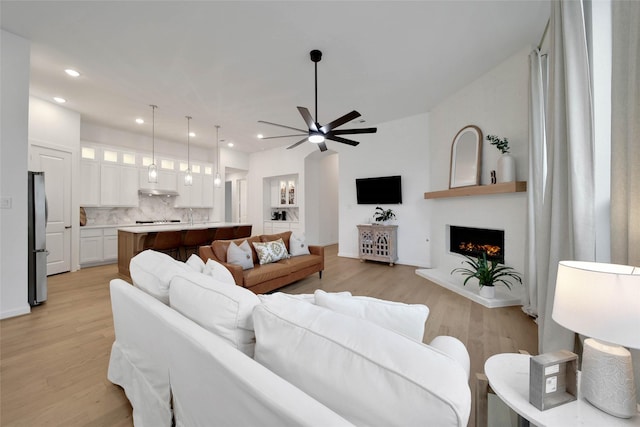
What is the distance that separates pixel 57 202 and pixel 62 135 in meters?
1.21

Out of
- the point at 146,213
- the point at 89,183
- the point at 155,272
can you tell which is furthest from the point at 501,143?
the point at 146,213

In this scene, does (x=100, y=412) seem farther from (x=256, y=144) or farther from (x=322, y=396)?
(x=256, y=144)

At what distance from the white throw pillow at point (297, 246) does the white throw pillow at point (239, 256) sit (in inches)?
33.9

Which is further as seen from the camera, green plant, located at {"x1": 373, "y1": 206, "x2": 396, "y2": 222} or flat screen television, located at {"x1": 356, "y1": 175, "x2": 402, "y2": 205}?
green plant, located at {"x1": 373, "y1": 206, "x2": 396, "y2": 222}

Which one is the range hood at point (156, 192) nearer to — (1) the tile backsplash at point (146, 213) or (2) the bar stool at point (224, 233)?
(1) the tile backsplash at point (146, 213)

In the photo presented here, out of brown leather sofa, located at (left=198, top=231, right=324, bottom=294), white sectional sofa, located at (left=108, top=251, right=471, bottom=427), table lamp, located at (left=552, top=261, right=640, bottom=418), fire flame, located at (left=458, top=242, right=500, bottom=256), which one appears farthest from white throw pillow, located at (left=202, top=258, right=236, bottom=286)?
fire flame, located at (left=458, top=242, right=500, bottom=256)

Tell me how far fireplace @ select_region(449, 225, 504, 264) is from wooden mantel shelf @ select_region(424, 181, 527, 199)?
0.60 metres

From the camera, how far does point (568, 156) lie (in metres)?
1.71

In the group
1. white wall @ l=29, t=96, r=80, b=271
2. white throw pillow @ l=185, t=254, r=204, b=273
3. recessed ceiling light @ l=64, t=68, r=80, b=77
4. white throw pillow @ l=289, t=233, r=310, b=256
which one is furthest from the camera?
white wall @ l=29, t=96, r=80, b=271

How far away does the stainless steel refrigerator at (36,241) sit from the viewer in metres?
3.10

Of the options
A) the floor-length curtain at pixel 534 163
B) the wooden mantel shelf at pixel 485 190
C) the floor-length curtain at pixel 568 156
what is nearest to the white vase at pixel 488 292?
the floor-length curtain at pixel 534 163

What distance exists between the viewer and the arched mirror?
386 centimetres

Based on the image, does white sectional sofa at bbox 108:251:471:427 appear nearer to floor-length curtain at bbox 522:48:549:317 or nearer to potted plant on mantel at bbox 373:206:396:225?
floor-length curtain at bbox 522:48:549:317

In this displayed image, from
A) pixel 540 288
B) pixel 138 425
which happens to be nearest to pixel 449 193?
pixel 540 288
